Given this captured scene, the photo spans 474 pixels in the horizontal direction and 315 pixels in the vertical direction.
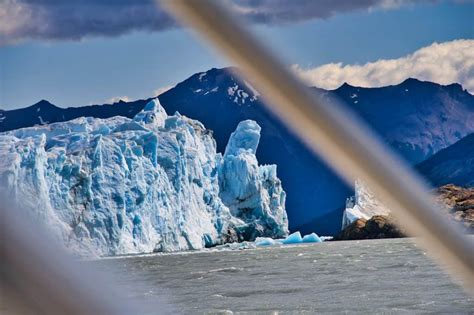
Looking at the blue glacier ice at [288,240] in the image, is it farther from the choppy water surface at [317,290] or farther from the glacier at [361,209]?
the choppy water surface at [317,290]

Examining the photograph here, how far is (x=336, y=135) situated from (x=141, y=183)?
157 feet

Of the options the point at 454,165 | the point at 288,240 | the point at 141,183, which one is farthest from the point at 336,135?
the point at 454,165

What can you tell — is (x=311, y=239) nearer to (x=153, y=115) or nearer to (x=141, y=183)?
(x=153, y=115)

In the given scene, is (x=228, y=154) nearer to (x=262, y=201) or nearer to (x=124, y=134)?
(x=262, y=201)

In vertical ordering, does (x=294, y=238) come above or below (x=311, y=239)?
above

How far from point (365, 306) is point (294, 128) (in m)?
19.7

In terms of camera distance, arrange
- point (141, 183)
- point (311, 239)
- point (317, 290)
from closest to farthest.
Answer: point (317, 290) < point (141, 183) < point (311, 239)

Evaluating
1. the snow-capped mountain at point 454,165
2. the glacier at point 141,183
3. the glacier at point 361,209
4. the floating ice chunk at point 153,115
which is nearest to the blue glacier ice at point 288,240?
the glacier at point 141,183

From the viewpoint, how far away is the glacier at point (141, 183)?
43438 mm

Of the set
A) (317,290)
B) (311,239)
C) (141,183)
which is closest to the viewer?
(317,290)

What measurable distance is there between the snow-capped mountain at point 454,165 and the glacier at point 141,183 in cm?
8367

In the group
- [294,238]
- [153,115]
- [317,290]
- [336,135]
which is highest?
[153,115]

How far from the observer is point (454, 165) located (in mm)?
153000

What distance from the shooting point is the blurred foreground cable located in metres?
0.69
